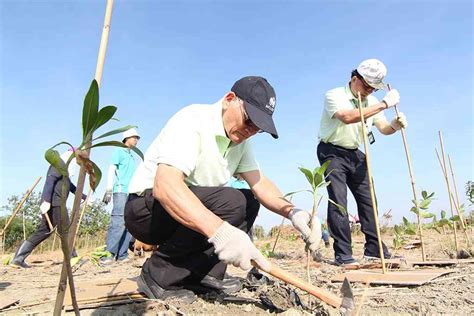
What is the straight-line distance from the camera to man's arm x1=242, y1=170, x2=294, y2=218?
2.09 meters

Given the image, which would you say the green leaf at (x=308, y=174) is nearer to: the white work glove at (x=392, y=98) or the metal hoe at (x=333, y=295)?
the metal hoe at (x=333, y=295)

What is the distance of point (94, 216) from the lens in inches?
712

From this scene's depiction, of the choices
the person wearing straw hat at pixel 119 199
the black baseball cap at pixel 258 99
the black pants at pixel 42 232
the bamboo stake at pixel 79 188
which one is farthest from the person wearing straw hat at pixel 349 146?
the black pants at pixel 42 232

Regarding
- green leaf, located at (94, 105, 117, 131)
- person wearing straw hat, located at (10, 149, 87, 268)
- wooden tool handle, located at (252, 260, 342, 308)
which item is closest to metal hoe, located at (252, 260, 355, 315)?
wooden tool handle, located at (252, 260, 342, 308)

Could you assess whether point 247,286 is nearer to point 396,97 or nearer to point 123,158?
point 396,97

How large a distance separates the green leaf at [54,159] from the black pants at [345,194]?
249 cm

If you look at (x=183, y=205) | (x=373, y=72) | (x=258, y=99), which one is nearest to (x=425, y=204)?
(x=373, y=72)

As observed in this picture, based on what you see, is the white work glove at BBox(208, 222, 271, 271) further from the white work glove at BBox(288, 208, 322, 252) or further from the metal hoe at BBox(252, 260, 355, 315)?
the white work glove at BBox(288, 208, 322, 252)

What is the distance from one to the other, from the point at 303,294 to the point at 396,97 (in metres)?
1.85

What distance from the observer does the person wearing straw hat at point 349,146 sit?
2.99 m

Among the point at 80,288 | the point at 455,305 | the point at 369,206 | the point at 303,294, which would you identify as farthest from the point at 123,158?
→ the point at 455,305

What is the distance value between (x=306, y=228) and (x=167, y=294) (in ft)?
2.36

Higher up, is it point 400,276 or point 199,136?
point 199,136

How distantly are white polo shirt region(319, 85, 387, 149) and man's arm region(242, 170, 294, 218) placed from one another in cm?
118
